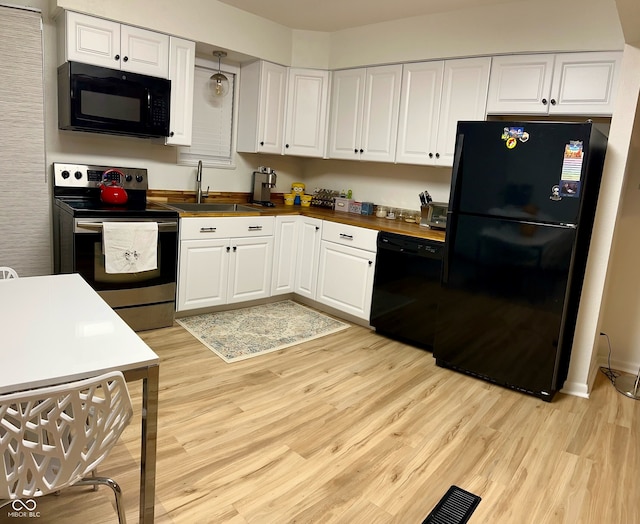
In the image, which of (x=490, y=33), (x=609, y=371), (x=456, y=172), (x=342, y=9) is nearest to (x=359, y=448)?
(x=456, y=172)

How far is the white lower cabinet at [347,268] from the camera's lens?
382cm

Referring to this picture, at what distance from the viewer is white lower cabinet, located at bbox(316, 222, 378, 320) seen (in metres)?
3.82

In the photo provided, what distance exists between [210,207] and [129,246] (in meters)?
1.16

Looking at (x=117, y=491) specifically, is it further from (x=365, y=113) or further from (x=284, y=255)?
(x=365, y=113)

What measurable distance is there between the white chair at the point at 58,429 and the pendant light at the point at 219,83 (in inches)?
137

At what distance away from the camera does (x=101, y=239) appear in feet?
10.4

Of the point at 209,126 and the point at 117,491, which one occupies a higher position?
the point at 209,126

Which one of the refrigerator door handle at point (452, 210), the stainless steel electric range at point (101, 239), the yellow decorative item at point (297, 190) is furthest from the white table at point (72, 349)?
the yellow decorative item at point (297, 190)

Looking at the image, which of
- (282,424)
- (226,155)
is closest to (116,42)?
(226,155)

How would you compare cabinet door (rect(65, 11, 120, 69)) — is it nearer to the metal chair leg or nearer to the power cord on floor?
the metal chair leg

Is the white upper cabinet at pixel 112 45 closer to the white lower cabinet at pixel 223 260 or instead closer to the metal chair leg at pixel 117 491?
the white lower cabinet at pixel 223 260

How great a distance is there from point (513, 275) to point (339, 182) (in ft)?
7.57

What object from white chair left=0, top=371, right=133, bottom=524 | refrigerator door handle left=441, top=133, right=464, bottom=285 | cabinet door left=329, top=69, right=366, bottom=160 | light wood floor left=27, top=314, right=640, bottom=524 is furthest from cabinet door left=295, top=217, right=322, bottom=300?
white chair left=0, top=371, right=133, bottom=524

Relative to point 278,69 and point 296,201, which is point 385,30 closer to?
point 278,69
